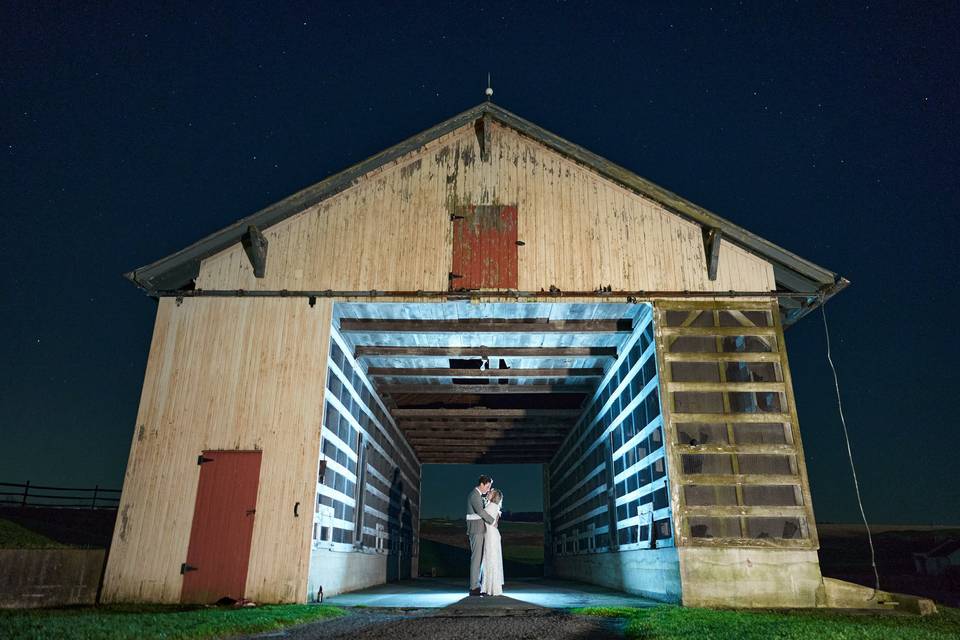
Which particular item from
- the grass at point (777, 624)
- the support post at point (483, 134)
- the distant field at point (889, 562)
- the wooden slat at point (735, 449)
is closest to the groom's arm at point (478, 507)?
the grass at point (777, 624)

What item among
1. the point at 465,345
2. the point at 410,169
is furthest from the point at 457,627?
the point at 410,169

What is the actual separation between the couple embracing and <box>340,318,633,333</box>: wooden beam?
3.09 meters

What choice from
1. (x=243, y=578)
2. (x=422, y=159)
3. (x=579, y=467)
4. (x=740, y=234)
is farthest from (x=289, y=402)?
(x=579, y=467)

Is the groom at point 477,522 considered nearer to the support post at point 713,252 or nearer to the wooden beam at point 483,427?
the support post at point 713,252

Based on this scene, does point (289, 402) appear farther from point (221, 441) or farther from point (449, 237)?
point (449, 237)

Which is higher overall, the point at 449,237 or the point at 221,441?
the point at 449,237

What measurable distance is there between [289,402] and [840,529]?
87523 millimetres

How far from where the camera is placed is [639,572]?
11102mm

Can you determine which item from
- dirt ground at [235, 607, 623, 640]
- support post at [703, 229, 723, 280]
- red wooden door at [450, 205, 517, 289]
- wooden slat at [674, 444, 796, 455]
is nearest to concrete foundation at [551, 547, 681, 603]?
wooden slat at [674, 444, 796, 455]

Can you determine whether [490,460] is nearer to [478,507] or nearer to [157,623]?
[478,507]

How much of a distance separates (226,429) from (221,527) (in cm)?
161

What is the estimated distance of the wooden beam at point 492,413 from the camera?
58.2 feet

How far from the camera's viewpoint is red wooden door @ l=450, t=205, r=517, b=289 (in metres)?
10.6

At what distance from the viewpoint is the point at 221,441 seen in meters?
9.86
